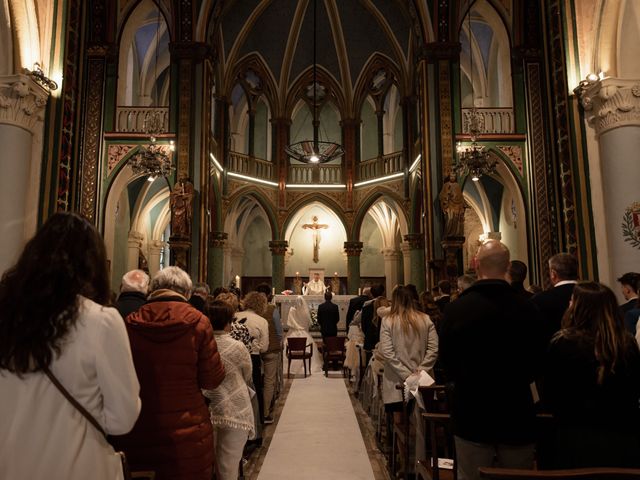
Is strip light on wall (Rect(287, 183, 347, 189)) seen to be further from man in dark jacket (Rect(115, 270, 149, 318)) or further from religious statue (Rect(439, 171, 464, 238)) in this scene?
man in dark jacket (Rect(115, 270, 149, 318))

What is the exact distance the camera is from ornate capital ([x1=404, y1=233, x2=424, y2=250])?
60.8 ft

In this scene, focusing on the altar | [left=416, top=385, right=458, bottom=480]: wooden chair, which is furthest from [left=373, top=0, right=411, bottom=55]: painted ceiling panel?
[left=416, top=385, right=458, bottom=480]: wooden chair

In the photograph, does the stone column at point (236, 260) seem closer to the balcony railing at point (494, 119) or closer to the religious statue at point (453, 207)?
the balcony railing at point (494, 119)

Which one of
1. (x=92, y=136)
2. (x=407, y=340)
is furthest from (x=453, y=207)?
(x=92, y=136)

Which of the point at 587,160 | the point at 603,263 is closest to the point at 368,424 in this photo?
the point at 603,263

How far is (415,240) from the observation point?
1866 centimetres

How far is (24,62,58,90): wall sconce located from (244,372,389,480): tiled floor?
15.7 ft

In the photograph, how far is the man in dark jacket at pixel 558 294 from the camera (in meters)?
3.46

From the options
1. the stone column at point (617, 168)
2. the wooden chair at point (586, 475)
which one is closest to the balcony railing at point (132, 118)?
the stone column at point (617, 168)

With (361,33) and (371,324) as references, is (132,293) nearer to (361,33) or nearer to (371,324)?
(371,324)

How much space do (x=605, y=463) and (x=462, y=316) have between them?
2.62 feet

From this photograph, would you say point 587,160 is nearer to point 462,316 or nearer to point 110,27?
point 462,316

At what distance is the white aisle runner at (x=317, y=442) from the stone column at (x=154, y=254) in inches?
525

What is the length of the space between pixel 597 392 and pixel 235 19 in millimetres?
19189
